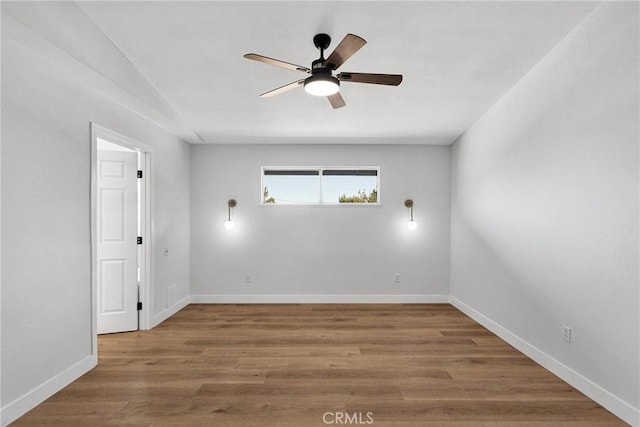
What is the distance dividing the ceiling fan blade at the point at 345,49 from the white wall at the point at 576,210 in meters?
1.66

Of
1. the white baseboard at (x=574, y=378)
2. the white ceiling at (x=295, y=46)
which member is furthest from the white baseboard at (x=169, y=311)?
the white baseboard at (x=574, y=378)

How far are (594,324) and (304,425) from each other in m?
2.09

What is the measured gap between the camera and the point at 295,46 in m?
2.54

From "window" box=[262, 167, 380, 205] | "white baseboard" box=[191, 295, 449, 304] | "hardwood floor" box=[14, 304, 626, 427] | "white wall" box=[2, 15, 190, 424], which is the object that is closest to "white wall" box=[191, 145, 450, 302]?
"white baseboard" box=[191, 295, 449, 304]

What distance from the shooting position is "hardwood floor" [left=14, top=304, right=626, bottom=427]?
2.19 metres

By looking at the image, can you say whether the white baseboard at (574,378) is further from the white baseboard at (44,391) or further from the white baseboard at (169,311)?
the white baseboard at (169,311)

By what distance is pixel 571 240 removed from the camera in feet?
8.35

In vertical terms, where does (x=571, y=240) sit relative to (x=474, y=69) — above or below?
below

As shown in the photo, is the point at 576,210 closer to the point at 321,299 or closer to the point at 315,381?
the point at 315,381

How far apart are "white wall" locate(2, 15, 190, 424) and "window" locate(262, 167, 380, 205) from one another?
2.52 metres

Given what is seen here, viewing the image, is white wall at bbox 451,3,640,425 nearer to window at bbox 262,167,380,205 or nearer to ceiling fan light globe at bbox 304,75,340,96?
ceiling fan light globe at bbox 304,75,340,96

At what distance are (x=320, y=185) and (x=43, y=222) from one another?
3.60 metres

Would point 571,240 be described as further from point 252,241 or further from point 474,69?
point 252,241

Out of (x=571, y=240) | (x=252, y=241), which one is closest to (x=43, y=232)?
(x=252, y=241)
